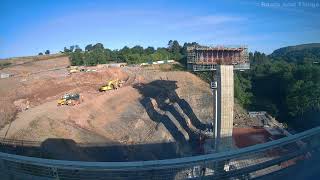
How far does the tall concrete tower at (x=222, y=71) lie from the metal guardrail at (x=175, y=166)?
10.9 m

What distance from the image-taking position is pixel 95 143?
1723 cm

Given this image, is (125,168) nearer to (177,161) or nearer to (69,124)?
(177,161)

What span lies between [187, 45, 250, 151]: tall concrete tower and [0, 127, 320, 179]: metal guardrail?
35.9 feet

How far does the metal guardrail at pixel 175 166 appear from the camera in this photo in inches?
121

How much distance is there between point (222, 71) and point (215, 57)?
160 centimetres

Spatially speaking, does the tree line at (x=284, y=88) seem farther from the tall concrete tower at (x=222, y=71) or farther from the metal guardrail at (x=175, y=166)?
the metal guardrail at (x=175, y=166)

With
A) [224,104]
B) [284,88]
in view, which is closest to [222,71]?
[224,104]

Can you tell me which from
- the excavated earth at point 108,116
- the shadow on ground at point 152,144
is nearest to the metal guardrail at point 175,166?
the shadow on ground at point 152,144

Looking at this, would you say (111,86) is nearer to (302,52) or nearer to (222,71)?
(302,52)

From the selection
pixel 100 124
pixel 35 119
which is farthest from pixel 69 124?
pixel 100 124

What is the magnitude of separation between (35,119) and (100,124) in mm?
4293

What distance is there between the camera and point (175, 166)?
307 cm

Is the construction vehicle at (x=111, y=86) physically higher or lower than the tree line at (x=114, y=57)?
lower

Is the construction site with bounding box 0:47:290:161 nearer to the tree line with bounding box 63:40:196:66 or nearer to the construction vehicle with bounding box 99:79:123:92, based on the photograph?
the construction vehicle with bounding box 99:79:123:92
